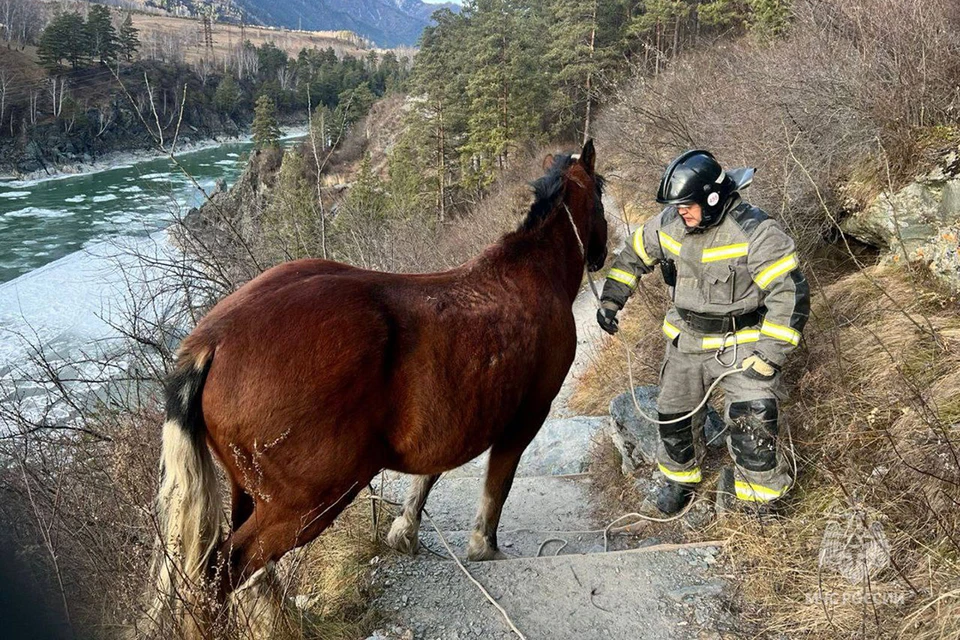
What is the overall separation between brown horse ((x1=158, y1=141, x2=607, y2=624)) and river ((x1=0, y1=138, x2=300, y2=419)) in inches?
202

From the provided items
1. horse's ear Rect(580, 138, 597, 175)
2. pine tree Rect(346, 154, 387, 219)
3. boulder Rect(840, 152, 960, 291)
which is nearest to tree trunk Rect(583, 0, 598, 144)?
pine tree Rect(346, 154, 387, 219)

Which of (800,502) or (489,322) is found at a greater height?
(489,322)

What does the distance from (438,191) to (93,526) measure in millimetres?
26106

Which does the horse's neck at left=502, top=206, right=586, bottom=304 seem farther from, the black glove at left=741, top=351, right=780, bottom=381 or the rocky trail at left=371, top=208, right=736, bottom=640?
the rocky trail at left=371, top=208, right=736, bottom=640

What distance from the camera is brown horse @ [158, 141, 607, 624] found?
2.35 metres

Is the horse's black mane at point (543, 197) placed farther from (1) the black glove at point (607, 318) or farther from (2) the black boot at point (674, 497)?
(2) the black boot at point (674, 497)

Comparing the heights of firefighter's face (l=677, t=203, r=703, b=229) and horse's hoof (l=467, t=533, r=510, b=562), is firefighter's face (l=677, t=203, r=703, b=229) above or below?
above

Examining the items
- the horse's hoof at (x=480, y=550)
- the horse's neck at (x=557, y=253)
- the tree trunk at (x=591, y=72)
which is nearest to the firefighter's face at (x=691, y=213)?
the horse's neck at (x=557, y=253)

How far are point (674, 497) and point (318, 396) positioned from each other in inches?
115

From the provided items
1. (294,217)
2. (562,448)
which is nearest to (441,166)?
(294,217)

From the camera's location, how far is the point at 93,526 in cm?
400

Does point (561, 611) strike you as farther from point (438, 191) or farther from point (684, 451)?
point (438, 191)

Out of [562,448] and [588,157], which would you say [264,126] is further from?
[588,157]

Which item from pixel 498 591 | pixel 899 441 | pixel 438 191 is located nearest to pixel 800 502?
pixel 899 441
